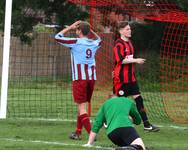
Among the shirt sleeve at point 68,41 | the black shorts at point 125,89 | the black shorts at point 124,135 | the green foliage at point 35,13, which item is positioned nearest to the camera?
the black shorts at point 124,135

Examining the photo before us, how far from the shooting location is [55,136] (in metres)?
10.5

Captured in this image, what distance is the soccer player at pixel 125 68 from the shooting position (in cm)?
1102

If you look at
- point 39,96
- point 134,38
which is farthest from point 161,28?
point 39,96

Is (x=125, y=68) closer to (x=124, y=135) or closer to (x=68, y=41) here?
(x=68, y=41)

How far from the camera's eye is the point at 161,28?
92.1 ft

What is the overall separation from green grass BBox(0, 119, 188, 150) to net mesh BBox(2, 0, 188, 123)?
1.37 meters

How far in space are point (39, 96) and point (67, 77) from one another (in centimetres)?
270

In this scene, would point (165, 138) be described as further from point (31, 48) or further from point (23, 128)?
point (31, 48)

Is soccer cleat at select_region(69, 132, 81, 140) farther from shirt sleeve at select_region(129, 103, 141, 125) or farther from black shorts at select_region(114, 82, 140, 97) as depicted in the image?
shirt sleeve at select_region(129, 103, 141, 125)

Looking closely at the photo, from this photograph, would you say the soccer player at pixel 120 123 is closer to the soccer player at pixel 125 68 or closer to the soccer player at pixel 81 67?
the soccer player at pixel 81 67

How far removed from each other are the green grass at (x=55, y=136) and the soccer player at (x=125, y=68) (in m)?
0.66

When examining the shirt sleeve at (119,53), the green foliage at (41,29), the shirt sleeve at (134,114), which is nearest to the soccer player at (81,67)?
the shirt sleeve at (119,53)

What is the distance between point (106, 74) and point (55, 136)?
5.25m

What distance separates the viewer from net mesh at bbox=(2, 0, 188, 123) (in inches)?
569
